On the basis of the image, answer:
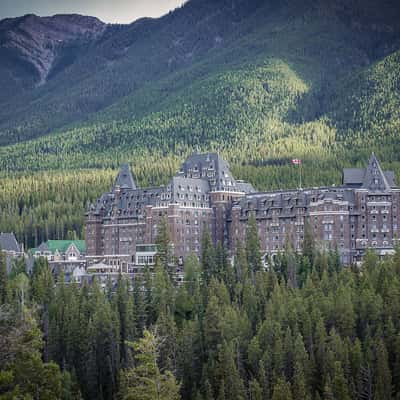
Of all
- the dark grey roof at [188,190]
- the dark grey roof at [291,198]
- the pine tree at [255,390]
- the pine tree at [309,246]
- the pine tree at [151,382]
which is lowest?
the pine tree at [255,390]

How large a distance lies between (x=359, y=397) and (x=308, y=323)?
12.0 meters

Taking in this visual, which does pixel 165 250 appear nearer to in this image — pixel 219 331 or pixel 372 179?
pixel 219 331

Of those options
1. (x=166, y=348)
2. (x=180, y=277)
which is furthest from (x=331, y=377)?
(x=180, y=277)

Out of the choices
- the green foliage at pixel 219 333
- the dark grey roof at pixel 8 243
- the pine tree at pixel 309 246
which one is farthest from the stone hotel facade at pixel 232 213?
the dark grey roof at pixel 8 243

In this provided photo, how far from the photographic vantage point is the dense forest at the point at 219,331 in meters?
102

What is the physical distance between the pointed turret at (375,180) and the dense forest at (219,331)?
1576 centimetres

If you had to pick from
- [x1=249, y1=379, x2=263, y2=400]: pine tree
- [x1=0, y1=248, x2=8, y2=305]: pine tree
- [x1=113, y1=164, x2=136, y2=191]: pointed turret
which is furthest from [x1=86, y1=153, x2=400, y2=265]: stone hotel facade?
[x1=249, y1=379, x2=263, y2=400]: pine tree

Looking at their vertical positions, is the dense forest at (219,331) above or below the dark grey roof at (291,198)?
below

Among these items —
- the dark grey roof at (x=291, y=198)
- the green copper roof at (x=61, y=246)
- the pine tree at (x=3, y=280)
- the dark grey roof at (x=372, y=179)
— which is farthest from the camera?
the green copper roof at (x=61, y=246)

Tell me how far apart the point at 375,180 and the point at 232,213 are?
85.4 feet

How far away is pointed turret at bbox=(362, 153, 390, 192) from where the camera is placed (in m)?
146

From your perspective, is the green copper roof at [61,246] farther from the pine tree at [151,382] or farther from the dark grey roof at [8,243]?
the pine tree at [151,382]

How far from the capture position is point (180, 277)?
14512 cm

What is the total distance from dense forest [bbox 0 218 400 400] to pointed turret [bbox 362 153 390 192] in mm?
15759
